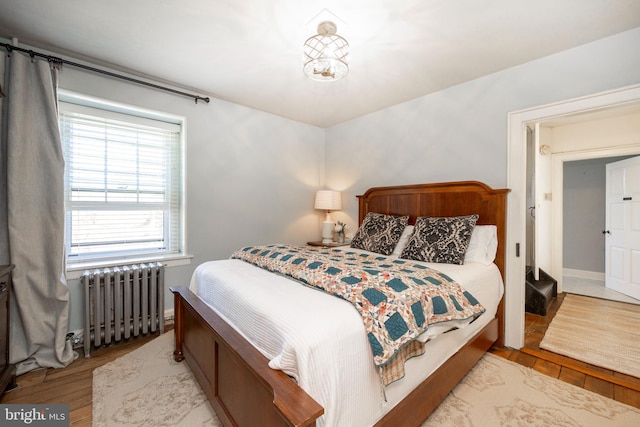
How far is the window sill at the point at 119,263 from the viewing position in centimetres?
236

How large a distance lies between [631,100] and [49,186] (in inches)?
171

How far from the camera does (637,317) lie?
117 inches

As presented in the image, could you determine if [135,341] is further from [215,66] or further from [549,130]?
[549,130]

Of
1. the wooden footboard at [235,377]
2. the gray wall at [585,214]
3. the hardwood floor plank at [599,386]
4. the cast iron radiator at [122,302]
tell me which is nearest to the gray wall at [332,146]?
the cast iron radiator at [122,302]

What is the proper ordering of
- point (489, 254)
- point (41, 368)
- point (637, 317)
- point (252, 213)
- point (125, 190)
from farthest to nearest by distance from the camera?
point (252, 213) < point (637, 317) < point (125, 190) < point (489, 254) < point (41, 368)

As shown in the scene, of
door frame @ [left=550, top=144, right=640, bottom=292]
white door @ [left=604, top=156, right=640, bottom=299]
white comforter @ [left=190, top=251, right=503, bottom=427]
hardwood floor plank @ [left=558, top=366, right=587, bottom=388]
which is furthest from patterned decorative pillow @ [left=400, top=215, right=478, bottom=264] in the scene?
white door @ [left=604, top=156, right=640, bottom=299]

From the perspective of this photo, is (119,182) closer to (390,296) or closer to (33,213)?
(33,213)

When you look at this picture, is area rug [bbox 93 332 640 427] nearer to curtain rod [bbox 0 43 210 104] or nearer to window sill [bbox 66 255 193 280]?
window sill [bbox 66 255 193 280]

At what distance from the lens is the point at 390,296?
4.27 ft

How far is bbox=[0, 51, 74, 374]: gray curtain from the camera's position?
1.98 m

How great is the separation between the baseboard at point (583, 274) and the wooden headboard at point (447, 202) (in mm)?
3638

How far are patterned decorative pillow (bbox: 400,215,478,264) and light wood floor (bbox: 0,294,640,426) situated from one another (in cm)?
96

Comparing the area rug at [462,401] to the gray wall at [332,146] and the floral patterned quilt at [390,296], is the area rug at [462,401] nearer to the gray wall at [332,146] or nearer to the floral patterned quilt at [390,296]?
the floral patterned quilt at [390,296]

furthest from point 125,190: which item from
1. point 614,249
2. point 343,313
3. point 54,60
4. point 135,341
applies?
point 614,249
